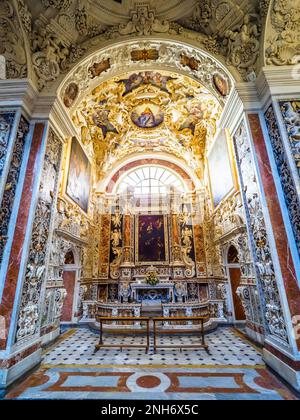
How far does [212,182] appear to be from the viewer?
10.1 meters

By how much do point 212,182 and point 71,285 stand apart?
832 cm

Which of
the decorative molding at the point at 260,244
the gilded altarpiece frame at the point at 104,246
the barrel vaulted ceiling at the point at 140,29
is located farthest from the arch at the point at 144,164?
the barrel vaulted ceiling at the point at 140,29

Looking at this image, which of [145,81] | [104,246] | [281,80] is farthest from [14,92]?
[104,246]

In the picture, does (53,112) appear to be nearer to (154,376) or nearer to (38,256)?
(38,256)

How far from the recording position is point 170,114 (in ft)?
34.3

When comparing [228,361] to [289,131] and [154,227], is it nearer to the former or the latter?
[289,131]

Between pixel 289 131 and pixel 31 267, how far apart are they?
252 inches

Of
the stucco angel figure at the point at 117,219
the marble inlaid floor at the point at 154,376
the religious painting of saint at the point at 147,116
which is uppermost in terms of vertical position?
the religious painting of saint at the point at 147,116

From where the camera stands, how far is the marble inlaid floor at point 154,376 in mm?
3307

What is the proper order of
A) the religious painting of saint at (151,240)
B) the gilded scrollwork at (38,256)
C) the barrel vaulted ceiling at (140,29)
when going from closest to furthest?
the gilded scrollwork at (38,256), the barrel vaulted ceiling at (140,29), the religious painting of saint at (151,240)

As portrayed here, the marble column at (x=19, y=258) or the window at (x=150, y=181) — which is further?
the window at (x=150, y=181)

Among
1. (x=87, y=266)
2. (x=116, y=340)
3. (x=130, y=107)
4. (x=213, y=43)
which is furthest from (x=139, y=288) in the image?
(x=213, y=43)

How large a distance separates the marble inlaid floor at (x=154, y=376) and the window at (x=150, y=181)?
369 inches

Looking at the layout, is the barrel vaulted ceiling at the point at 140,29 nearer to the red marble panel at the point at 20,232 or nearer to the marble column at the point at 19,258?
the red marble panel at the point at 20,232
